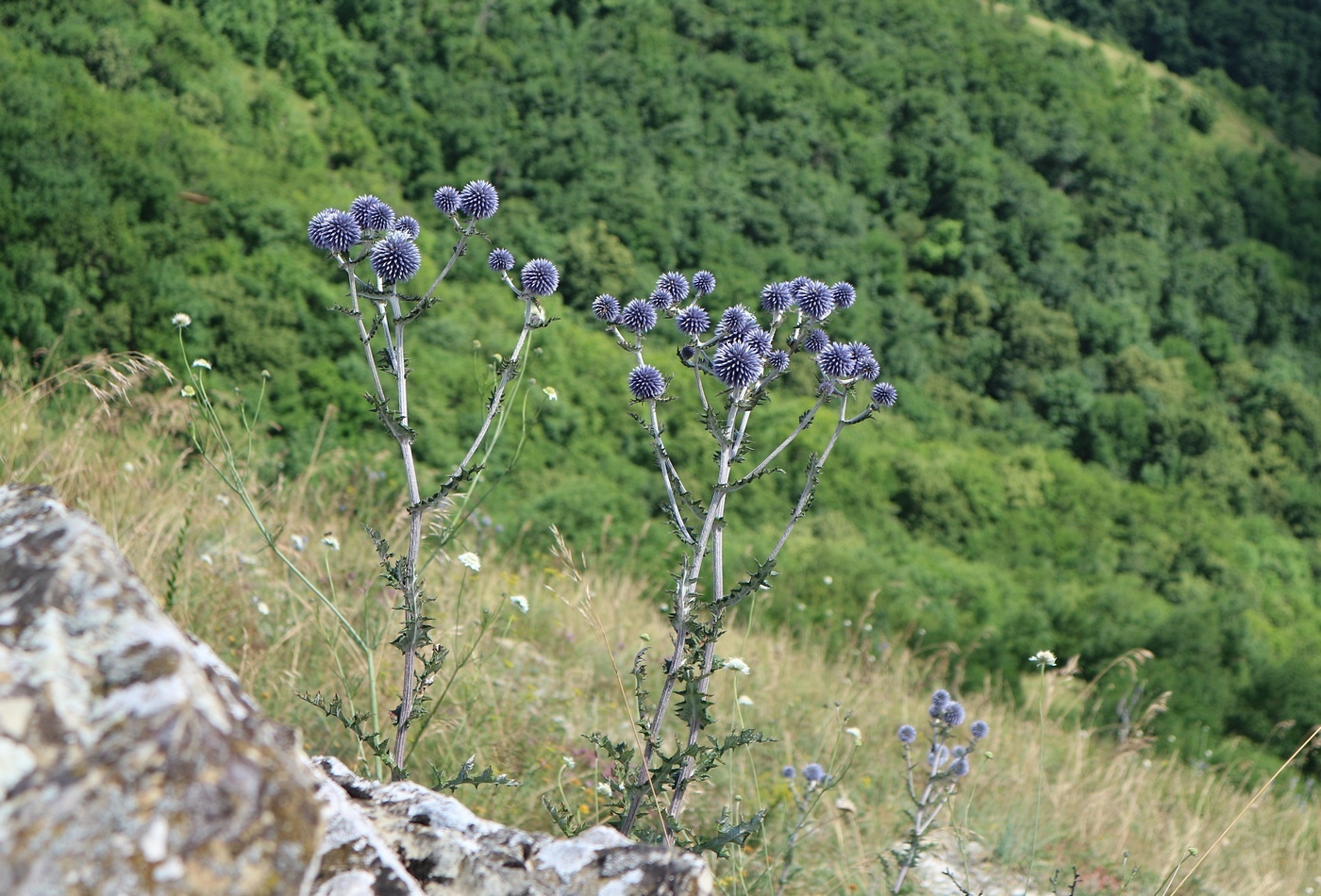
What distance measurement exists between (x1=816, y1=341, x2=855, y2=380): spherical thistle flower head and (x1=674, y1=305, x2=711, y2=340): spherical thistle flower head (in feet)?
1.00

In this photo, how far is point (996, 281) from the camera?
36.5m

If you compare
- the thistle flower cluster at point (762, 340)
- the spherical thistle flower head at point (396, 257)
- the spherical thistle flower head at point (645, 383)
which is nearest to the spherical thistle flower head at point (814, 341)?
the thistle flower cluster at point (762, 340)

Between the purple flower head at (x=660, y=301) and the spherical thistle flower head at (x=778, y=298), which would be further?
the purple flower head at (x=660, y=301)

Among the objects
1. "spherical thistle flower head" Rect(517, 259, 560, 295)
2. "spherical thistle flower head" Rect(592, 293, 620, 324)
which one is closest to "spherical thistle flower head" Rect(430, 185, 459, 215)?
"spherical thistle flower head" Rect(517, 259, 560, 295)

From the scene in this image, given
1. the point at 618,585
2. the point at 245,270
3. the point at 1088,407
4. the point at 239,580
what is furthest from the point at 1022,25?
the point at 239,580

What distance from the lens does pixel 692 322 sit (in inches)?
98.9

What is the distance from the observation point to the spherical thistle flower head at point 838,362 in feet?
8.04

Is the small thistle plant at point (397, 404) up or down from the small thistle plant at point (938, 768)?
up

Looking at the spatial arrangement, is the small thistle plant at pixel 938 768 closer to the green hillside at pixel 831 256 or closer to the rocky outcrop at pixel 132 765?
the rocky outcrop at pixel 132 765

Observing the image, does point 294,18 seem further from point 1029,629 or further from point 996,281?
point 1029,629

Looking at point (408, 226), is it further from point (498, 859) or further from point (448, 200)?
point (498, 859)

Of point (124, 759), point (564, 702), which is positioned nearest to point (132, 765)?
point (124, 759)

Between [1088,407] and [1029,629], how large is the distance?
22915 millimetres

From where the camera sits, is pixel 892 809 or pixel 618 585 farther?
pixel 618 585
